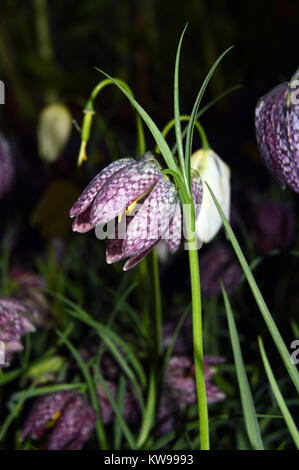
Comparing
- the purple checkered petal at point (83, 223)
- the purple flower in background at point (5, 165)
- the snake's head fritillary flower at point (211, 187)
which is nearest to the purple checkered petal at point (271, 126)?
the snake's head fritillary flower at point (211, 187)

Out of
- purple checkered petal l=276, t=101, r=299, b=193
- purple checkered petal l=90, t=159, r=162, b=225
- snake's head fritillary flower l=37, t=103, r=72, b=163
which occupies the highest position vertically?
snake's head fritillary flower l=37, t=103, r=72, b=163

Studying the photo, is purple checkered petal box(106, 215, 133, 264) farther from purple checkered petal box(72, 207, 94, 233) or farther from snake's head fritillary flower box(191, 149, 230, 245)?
snake's head fritillary flower box(191, 149, 230, 245)

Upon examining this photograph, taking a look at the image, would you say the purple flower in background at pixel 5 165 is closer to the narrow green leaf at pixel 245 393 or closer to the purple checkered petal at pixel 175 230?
the purple checkered petal at pixel 175 230

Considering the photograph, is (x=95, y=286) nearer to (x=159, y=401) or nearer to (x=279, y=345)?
(x=159, y=401)

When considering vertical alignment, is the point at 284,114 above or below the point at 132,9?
below

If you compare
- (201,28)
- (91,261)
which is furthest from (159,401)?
(201,28)

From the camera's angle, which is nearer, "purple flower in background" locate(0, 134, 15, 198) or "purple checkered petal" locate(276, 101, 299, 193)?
"purple checkered petal" locate(276, 101, 299, 193)

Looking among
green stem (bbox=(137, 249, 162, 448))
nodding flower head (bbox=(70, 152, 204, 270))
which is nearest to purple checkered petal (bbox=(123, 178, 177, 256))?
nodding flower head (bbox=(70, 152, 204, 270))

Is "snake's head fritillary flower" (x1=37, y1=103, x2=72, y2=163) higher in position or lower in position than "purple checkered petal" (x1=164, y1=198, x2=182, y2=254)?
higher
